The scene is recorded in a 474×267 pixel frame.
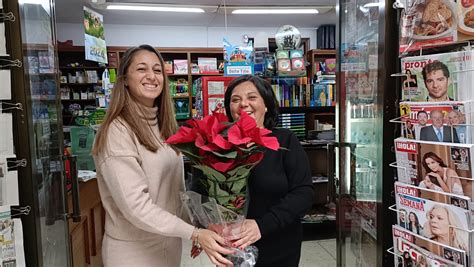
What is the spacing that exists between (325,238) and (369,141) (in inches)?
104

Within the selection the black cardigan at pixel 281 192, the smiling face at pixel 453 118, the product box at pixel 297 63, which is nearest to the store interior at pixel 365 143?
the smiling face at pixel 453 118

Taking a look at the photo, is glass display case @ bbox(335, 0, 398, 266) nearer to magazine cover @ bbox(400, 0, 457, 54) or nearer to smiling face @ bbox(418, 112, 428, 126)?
magazine cover @ bbox(400, 0, 457, 54)

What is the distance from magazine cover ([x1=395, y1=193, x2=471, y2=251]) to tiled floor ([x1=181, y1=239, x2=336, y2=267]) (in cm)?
224

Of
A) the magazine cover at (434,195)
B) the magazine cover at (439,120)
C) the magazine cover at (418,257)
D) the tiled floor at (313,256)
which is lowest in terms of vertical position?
the tiled floor at (313,256)

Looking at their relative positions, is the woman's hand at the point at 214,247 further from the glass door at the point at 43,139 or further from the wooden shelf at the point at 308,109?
the wooden shelf at the point at 308,109

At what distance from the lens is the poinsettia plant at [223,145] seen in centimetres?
93

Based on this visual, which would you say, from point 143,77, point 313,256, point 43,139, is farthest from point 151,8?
point 143,77

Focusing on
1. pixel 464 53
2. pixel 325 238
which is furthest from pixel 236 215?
pixel 325 238

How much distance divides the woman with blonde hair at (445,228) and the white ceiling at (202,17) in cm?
490

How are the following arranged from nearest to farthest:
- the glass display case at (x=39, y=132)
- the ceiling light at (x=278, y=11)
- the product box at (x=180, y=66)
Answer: the glass display case at (x=39, y=132) → the ceiling light at (x=278, y=11) → the product box at (x=180, y=66)

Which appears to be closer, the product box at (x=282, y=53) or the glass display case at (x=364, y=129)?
the glass display case at (x=364, y=129)

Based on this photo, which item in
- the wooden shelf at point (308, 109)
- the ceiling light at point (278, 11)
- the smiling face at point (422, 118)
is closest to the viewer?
the smiling face at point (422, 118)

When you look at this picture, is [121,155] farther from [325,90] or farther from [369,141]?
[325,90]

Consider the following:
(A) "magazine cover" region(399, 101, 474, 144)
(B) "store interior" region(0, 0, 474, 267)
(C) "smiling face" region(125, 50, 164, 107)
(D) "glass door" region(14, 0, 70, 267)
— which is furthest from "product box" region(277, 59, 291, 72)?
(A) "magazine cover" region(399, 101, 474, 144)
